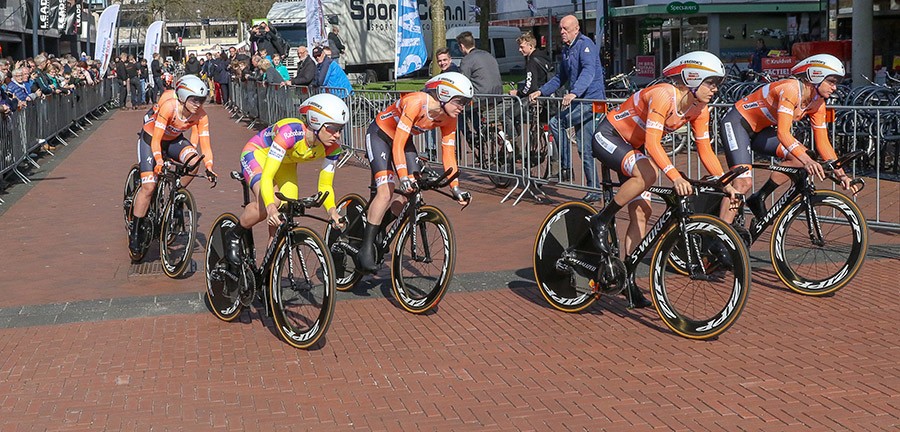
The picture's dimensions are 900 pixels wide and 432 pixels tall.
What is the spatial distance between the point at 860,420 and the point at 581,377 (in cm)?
148

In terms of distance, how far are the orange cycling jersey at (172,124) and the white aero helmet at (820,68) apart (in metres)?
4.75

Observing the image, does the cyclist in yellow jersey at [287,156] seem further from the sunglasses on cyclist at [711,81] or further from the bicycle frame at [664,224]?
the sunglasses on cyclist at [711,81]

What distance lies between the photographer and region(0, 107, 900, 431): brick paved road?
5.41 metres

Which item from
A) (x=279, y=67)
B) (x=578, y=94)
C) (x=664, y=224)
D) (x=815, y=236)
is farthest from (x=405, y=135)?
(x=279, y=67)

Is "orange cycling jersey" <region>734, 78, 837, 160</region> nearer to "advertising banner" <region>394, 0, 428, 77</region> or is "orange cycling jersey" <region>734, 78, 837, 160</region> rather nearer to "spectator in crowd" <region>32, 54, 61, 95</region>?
"advertising banner" <region>394, 0, 428, 77</region>

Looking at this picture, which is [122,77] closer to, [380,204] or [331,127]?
[380,204]

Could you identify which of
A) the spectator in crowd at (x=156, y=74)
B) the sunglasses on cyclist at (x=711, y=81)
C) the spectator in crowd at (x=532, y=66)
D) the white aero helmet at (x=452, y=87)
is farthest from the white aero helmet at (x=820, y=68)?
the spectator in crowd at (x=156, y=74)

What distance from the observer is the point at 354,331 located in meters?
7.19

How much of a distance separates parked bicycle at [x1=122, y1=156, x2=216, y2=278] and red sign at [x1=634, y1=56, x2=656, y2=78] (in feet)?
117

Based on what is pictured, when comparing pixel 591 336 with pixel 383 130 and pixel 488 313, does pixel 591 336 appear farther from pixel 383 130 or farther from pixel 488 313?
pixel 383 130

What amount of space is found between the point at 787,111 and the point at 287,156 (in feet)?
11.7

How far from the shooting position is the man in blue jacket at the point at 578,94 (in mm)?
11922

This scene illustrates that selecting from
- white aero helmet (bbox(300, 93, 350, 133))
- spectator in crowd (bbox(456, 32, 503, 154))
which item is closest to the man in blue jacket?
spectator in crowd (bbox(456, 32, 503, 154))

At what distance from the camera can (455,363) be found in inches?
251
